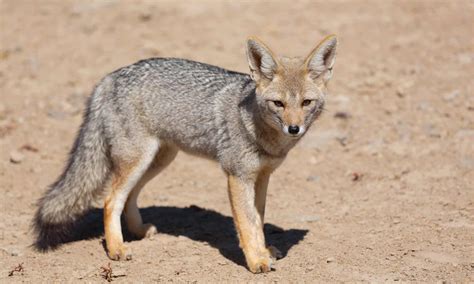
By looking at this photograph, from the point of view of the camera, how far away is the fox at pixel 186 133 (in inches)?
251

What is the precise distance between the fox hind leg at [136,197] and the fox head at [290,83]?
1647 mm

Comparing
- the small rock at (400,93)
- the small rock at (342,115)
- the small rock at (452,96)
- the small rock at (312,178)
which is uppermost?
the small rock at (452,96)

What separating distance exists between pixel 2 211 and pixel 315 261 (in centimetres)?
381

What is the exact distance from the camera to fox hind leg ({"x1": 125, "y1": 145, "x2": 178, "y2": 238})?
25.2 ft

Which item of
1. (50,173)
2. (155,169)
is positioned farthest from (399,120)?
(50,173)

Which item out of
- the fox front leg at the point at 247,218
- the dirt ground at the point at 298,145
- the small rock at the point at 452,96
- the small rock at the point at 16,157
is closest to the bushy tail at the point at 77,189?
the dirt ground at the point at 298,145

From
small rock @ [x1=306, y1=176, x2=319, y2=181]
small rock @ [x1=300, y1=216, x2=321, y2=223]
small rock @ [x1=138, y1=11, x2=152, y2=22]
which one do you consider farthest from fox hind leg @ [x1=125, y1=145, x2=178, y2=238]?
small rock @ [x1=138, y1=11, x2=152, y2=22]

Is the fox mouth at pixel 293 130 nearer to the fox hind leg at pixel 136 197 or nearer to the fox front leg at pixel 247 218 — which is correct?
the fox front leg at pixel 247 218

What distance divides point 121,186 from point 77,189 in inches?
20.2

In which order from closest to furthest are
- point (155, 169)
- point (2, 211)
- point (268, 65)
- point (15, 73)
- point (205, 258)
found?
point (268, 65) → point (205, 258) → point (155, 169) → point (2, 211) → point (15, 73)

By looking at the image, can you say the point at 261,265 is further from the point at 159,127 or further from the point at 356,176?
the point at 356,176

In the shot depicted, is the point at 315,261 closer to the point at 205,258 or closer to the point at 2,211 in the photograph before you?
the point at 205,258

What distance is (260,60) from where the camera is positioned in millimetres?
6398

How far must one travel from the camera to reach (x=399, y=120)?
1030 cm
